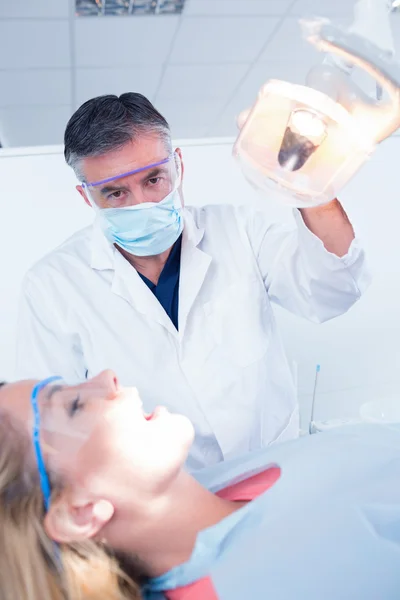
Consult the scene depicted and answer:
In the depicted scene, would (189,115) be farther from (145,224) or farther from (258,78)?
(145,224)

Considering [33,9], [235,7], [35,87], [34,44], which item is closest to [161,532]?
[33,9]

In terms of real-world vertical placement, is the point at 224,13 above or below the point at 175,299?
above

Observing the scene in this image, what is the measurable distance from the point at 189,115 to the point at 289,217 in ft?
10.2

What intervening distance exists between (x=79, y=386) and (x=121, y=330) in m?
0.39

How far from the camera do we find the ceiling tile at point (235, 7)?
312cm

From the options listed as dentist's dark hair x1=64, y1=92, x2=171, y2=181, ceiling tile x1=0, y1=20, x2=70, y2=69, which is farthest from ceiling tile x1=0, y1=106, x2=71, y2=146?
dentist's dark hair x1=64, y1=92, x2=171, y2=181

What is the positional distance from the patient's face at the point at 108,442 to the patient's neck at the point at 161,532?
4 cm

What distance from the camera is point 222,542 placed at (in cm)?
112

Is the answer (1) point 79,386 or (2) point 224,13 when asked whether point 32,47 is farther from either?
(1) point 79,386

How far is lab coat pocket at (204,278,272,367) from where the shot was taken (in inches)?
60.9

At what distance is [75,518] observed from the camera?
110 cm

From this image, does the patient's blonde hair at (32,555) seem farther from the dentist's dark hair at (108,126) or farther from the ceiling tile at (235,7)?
the ceiling tile at (235,7)

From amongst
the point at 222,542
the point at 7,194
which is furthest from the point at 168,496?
the point at 7,194

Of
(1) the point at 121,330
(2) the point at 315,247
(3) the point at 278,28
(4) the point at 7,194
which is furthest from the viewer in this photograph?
(3) the point at 278,28
